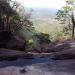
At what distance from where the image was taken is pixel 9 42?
23844mm

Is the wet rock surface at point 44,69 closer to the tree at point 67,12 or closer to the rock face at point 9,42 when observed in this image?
the rock face at point 9,42

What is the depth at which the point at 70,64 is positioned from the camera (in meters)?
15.4

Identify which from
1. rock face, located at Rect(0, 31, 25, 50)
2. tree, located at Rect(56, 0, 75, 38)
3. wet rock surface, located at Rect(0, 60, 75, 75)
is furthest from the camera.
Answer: tree, located at Rect(56, 0, 75, 38)

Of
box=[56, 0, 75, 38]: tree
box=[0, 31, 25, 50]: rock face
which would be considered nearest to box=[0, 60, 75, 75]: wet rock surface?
box=[0, 31, 25, 50]: rock face

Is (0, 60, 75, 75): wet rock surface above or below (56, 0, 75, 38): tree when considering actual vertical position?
below

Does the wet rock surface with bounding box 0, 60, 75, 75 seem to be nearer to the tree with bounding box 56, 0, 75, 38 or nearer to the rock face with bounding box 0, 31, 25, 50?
the rock face with bounding box 0, 31, 25, 50

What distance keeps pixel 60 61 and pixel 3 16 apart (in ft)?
63.6

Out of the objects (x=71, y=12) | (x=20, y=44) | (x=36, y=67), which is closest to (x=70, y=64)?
(x=36, y=67)

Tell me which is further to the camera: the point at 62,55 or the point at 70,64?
the point at 62,55

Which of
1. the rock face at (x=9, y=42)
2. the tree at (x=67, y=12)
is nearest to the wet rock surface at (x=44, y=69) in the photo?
the rock face at (x=9, y=42)

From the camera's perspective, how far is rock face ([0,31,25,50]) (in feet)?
77.1

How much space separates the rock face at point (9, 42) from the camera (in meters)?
23.5

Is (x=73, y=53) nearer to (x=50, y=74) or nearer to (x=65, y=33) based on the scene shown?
(x=50, y=74)

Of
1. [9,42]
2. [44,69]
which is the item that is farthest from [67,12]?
[44,69]
